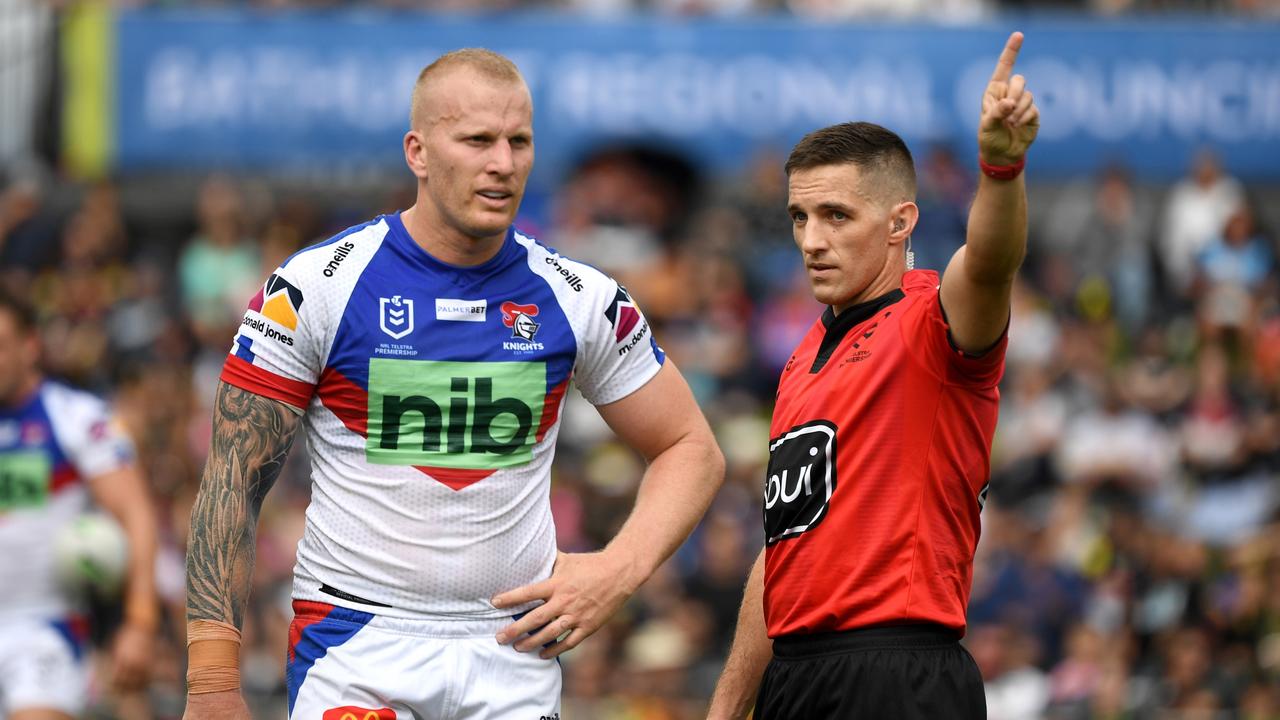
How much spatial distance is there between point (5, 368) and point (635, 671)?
5.26 meters

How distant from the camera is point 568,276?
19.7 feet

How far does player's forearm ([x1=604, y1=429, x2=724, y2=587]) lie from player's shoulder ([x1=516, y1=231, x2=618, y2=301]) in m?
0.60

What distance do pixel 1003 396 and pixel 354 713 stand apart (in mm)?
10150

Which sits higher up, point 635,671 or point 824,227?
point 824,227

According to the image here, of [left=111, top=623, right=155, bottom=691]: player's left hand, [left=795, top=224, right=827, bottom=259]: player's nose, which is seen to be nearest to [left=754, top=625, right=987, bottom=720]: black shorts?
[left=795, top=224, right=827, bottom=259]: player's nose

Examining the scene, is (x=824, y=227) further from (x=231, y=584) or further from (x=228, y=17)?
(x=228, y=17)

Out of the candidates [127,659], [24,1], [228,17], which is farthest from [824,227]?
[24,1]

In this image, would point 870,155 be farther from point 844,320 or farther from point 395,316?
point 395,316

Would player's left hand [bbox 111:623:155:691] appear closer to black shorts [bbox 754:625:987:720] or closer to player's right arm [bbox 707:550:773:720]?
player's right arm [bbox 707:550:773:720]

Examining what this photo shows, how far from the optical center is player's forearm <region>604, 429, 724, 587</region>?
5.91 meters

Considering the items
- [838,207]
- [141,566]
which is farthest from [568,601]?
[141,566]

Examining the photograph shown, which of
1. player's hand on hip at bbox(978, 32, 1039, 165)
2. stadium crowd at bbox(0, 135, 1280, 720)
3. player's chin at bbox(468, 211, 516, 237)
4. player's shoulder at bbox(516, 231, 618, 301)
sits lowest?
stadium crowd at bbox(0, 135, 1280, 720)

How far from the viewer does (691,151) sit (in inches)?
705

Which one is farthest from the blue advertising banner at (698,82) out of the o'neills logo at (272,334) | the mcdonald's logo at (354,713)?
the mcdonald's logo at (354,713)
